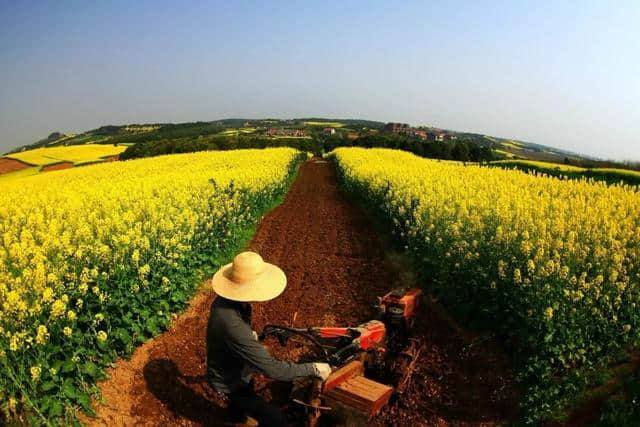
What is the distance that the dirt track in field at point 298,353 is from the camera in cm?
548

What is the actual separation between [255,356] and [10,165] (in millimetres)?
68446

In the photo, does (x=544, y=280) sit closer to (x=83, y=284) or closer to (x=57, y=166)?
(x=83, y=284)

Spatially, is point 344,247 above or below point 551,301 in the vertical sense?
below

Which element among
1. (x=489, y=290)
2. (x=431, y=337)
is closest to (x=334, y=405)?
(x=431, y=337)

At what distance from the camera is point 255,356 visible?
4227mm

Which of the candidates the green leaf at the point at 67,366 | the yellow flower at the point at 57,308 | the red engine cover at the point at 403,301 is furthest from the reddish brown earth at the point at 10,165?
the red engine cover at the point at 403,301

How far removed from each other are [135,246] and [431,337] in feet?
17.3

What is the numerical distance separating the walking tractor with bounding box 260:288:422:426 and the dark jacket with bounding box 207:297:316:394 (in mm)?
454

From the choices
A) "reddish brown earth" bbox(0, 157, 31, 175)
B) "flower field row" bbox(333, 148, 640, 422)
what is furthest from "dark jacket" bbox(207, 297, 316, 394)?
"reddish brown earth" bbox(0, 157, 31, 175)

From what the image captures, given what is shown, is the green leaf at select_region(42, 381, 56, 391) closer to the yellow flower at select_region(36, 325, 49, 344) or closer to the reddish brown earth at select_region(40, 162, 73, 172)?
the yellow flower at select_region(36, 325, 49, 344)

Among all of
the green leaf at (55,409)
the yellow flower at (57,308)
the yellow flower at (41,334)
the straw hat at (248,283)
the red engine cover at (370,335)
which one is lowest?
the green leaf at (55,409)

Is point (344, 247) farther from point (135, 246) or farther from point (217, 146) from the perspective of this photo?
point (217, 146)

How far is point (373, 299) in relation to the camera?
902cm

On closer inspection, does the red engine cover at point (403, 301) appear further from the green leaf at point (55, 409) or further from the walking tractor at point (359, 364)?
the green leaf at point (55, 409)
